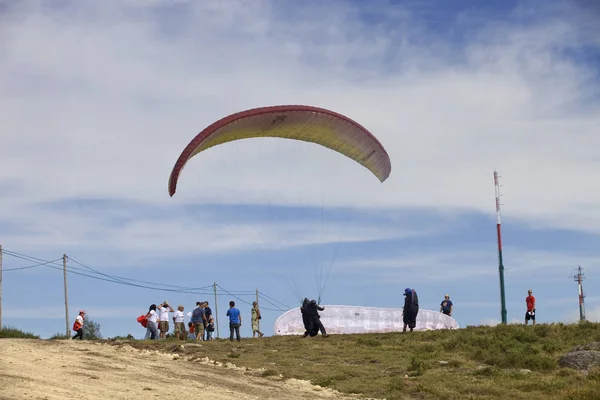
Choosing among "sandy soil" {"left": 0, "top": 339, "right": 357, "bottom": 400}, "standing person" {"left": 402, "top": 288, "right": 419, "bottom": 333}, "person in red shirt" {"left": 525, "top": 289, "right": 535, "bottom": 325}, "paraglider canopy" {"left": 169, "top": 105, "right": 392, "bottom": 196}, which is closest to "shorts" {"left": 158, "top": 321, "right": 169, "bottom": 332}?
"sandy soil" {"left": 0, "top": 339, "right": 357, "bottom": 400}

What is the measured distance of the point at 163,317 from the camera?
3450cm

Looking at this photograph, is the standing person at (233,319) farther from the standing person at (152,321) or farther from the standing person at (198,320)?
the standing person at (152,321)

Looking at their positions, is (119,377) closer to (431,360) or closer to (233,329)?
(431,360)

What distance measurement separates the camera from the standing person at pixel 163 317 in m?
34.5

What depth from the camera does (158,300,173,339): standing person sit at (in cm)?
3447

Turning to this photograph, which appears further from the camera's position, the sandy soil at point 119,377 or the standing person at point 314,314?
the standing person at point 314,314

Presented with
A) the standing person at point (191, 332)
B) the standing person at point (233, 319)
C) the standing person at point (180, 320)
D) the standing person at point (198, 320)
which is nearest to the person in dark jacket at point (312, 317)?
the standing person at point (233, 319)

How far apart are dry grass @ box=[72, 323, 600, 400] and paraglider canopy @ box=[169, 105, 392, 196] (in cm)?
610

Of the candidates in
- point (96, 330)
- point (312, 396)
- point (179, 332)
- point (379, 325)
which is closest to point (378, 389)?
point (312, 396)

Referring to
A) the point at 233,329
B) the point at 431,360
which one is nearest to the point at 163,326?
the point at 233,329

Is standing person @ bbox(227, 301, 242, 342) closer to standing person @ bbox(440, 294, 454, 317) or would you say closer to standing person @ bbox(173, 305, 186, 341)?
standing person @ bbox(173, 305, 186, 341)

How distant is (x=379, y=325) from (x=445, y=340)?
29.0 feet

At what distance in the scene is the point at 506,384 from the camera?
23766 mm

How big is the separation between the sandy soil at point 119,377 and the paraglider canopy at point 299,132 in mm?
5638
